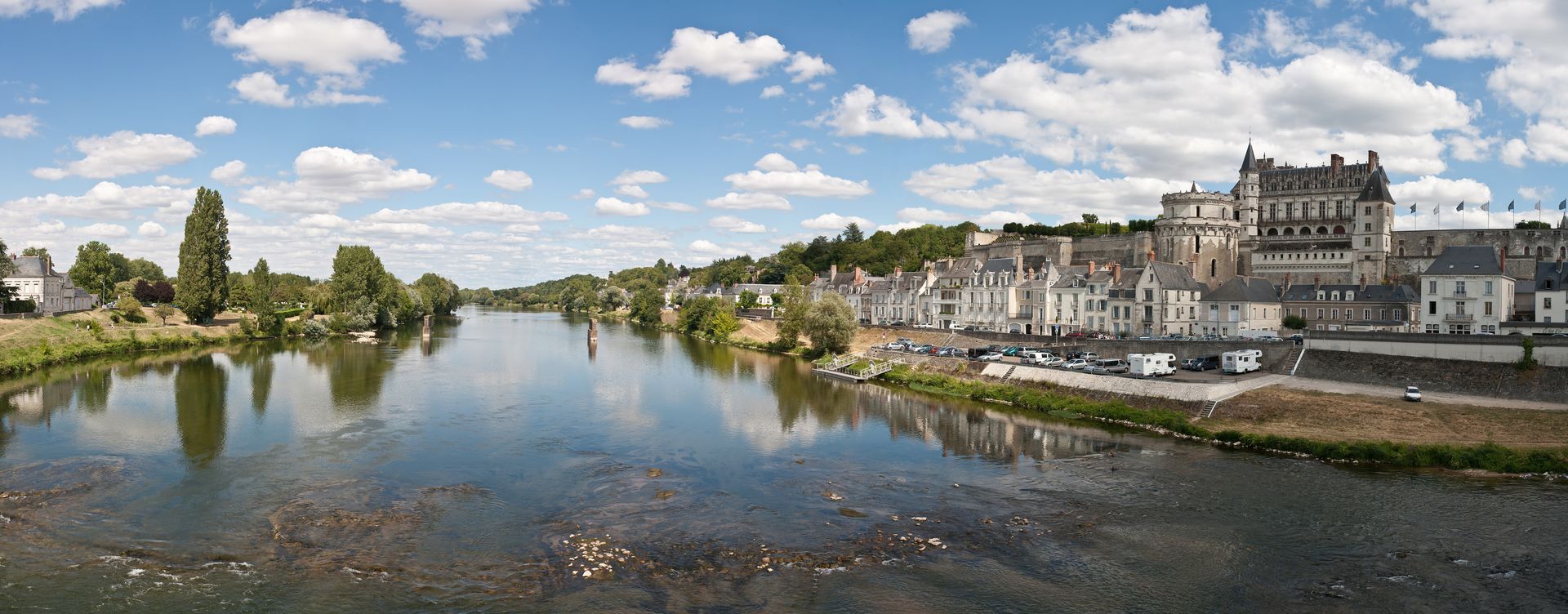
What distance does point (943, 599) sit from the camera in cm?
1609

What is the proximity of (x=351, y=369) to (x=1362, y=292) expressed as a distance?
184 feet

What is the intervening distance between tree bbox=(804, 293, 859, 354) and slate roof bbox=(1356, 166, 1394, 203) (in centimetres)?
3642

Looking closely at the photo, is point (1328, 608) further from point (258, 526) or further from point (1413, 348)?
point (1413, 348)

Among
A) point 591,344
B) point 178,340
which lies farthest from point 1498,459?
point 178,340

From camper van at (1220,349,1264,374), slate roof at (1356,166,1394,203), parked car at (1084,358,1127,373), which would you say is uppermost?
slate roof at (1356,166,1394,203)

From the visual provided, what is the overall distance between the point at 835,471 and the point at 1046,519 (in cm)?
707

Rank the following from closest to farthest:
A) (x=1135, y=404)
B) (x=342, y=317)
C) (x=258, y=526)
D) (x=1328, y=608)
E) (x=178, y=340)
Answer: (x=1328, y=608) → (x=258, y=526) → (x=1135, y=404) → (x=178, y=340) → (x=342, y=317)

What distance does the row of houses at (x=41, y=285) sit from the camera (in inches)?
2478

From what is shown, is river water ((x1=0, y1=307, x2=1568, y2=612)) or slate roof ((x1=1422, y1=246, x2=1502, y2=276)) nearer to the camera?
river water ((x1=0, y1=307, x2=1568, y2=612))

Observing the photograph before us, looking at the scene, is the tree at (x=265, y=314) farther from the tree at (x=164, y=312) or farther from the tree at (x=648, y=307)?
the tree at (x=648, y=307)

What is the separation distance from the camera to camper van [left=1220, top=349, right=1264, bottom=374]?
37.8 m

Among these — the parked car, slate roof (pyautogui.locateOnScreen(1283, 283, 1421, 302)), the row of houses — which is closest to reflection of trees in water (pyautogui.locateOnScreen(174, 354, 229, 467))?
the row of houses

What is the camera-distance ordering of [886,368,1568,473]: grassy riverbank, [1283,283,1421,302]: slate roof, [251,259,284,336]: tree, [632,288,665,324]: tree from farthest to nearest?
1. [632,288,665,324]: tree
2. [251,259,284,336]: tree
3. [1283,283,1421,302]: slate roof
4. [886,368,1568,473]: grassy riverbank

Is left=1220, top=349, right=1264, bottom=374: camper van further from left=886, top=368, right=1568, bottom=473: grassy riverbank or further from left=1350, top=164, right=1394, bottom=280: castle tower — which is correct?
left=1350, top=164, right=1394, bottom=280: castle tower
